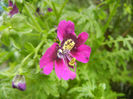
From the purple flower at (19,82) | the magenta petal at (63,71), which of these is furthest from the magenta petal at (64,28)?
the purple flower at (19,82)

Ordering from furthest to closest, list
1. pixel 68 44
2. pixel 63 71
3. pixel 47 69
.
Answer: pixel 68 44 < pixel 63 71 < pixel 47 69

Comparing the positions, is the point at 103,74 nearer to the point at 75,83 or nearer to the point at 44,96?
the point at 75,83

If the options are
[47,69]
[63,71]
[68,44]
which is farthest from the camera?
[68,44]

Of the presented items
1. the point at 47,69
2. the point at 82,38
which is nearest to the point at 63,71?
the point at 47,69

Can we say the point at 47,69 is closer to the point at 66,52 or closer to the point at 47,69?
the point at 47,69

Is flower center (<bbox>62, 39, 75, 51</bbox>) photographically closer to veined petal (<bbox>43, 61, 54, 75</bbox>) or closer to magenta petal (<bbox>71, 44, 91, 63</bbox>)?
magenta petal (<bbox>71, 44, 91, 63</bbox>)

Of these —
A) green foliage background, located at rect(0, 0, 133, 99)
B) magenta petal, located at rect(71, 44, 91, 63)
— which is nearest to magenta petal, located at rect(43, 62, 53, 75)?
green foliage background, located at rect(0, 0, 133, 99)

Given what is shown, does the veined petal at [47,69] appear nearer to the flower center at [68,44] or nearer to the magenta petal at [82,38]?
the flower center at [68,44]
